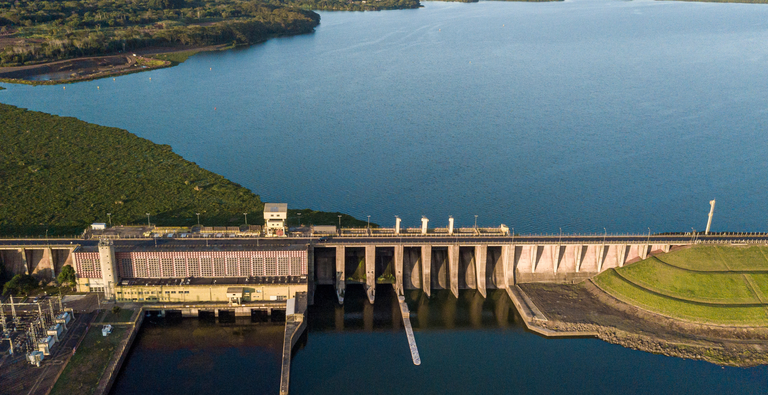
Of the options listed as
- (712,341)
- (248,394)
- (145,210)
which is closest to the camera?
(248,394)

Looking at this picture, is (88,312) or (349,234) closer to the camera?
(88,312)

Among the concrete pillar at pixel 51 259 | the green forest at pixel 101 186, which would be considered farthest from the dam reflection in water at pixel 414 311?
the concrete pillar at pixel 51 259

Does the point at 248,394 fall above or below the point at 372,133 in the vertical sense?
below

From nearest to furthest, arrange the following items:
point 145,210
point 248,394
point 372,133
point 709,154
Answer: point 248,394 < point 145,210 < point 709,154 < point 372,133

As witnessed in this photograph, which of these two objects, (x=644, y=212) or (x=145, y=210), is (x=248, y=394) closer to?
(x=145, y=210)

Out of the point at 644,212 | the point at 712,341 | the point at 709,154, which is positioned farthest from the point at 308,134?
the point at 712,341

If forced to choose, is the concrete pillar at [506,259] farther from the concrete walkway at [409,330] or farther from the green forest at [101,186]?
the green forest at [101,186]
